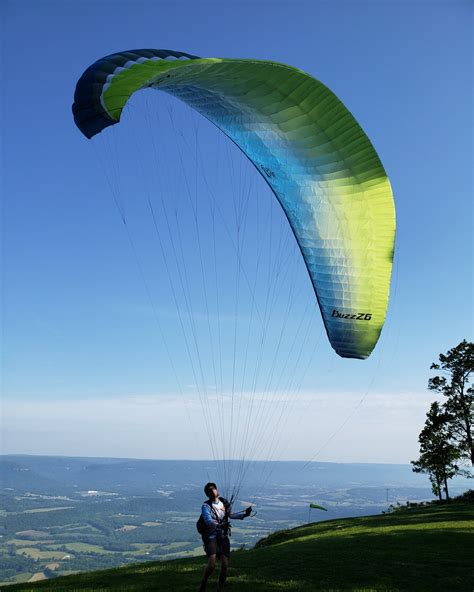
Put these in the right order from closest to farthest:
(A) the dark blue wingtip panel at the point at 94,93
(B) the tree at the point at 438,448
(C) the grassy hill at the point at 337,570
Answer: (A) the dark blue wingtip panel at the point at 94,93
(C) the grassy hill at the point at 337,570
(B) the tree at the point at 438,448

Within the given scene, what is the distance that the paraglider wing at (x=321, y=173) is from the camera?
12.1 meters

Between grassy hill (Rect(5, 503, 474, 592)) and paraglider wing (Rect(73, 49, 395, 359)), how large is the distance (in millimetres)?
5690

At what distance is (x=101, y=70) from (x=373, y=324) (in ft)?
31.7

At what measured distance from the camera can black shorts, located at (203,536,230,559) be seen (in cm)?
925

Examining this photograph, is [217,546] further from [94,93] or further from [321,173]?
[321,173]

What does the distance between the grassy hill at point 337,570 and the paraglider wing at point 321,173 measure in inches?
224

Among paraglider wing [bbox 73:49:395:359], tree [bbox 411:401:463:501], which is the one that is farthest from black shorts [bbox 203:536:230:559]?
tree [bbox 411:401:463:501]

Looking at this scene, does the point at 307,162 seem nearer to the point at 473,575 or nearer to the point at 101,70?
the point at 101,70

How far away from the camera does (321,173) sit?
1359 centimetres

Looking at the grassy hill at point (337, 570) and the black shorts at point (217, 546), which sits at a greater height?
the black shorts at point (217, 546)

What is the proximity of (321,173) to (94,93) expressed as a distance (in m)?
6.60

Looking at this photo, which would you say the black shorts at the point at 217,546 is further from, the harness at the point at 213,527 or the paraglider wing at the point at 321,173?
the paraglider wing at the point at 321,173

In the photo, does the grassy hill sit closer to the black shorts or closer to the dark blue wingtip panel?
the black shorts

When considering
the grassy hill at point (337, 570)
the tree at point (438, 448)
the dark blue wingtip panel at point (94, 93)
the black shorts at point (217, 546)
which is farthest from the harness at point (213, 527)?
the tree at point (438, 448)
